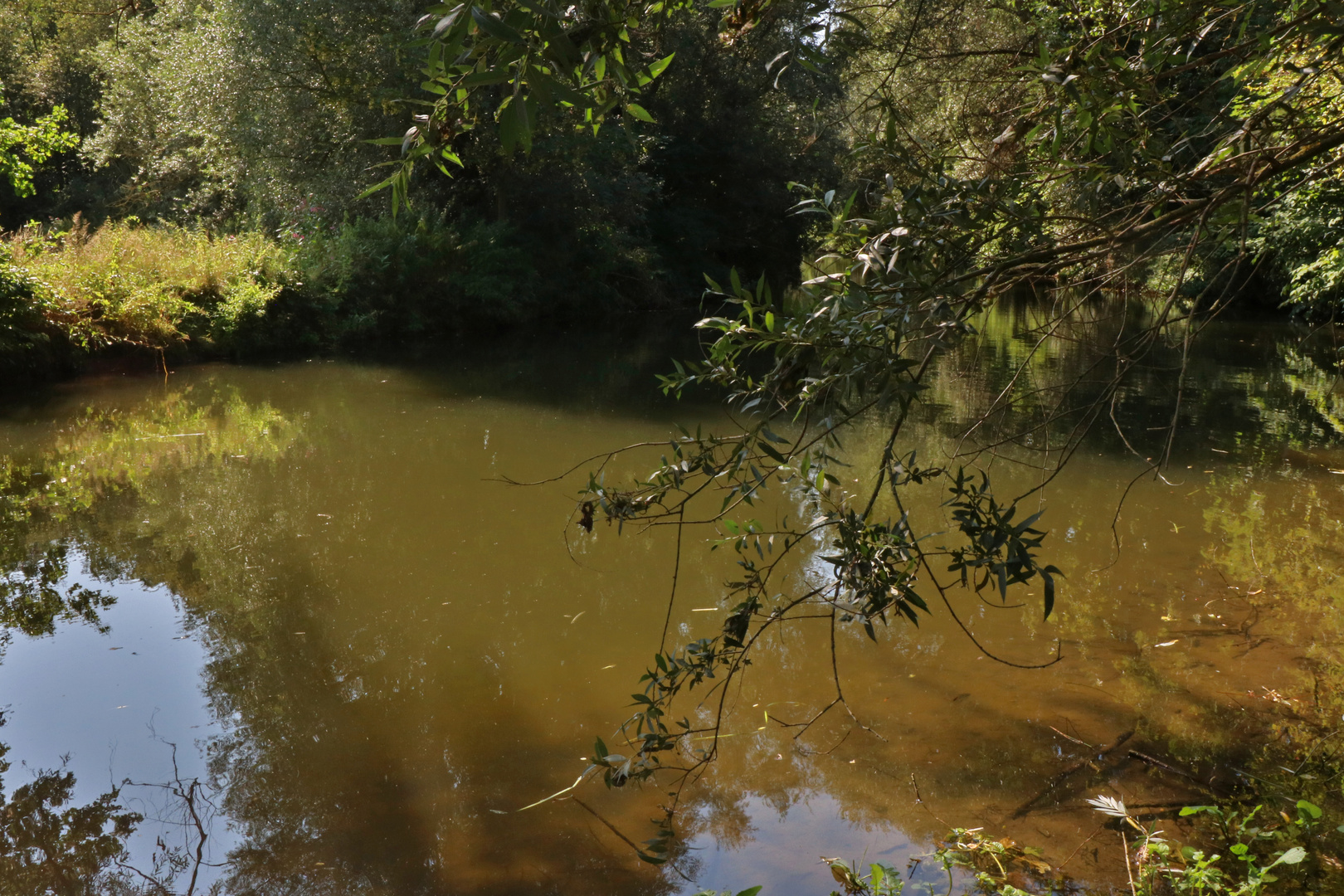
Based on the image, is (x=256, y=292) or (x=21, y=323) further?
(x=256, y=292)

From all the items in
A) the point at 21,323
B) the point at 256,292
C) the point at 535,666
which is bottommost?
the point at 535,666

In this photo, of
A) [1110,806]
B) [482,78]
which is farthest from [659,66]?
[1110,806]

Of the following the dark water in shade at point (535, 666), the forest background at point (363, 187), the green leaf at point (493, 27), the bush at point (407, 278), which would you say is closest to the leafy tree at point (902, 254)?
the dark water in shade at point (535, 666)

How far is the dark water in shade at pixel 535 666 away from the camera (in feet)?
10.6

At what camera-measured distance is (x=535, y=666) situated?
447cm

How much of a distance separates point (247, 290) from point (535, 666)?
1128cm

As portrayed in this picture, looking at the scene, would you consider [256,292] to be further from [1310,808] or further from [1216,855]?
[1310,808]

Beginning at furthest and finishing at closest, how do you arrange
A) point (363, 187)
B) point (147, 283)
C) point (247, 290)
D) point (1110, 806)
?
point (363, 187) → point (247, 290) → point (147, 283) → point (1110, 806)

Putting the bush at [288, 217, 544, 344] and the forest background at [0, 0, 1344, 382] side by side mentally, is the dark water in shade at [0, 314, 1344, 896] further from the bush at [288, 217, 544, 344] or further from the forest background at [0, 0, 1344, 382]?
the bush at [288, 217, 544, 344]

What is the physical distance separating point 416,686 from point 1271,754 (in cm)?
342

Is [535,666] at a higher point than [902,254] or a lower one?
lower

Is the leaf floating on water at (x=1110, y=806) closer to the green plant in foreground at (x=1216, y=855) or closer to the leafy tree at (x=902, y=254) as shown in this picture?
the green plant in foreground at (x=1216, y=855)

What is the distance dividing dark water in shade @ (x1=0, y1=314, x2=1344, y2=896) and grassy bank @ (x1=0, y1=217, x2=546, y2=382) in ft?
12.5

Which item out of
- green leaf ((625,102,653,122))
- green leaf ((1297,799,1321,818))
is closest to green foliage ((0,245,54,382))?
green leaf ((625,102,653,122))
